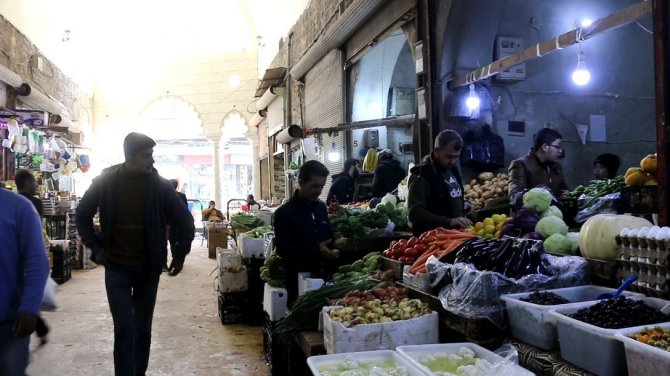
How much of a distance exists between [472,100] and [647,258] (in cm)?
455

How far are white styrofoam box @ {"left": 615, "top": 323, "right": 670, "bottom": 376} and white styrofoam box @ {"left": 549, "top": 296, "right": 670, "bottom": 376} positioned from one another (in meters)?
0.06

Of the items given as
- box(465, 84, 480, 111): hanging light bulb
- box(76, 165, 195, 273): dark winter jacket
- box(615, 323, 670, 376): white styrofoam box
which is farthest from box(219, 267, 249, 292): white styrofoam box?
box(615, 323, 670, 376): white styrofoam box

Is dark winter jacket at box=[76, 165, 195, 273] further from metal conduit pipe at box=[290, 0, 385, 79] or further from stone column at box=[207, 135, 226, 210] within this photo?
stone column at box=[207, 135, 226, 210]

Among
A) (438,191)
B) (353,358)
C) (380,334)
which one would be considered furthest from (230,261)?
(353,358)

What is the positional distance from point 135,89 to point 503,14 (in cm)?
1602

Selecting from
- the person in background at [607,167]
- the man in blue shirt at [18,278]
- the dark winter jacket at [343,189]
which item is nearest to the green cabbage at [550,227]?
the man in blue shirt at [18,278]

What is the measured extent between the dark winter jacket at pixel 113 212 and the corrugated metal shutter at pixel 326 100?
6349 millimetres

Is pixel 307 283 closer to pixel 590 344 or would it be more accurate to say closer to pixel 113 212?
pixel 113 212

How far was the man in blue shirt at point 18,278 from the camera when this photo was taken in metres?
2.38

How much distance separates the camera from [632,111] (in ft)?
26.1

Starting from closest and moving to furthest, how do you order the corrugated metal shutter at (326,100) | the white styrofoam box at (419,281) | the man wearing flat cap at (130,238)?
the white styrofoam box at (419,281)
the man wearing flat cap at (130,238)
the corrugated metal shutter at (326,100)

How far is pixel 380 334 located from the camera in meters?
2.59

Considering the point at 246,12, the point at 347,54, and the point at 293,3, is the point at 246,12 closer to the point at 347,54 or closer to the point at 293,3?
the point at 293,3

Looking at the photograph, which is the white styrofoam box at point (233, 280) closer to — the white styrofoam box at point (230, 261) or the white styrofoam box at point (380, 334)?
the white styrofoam box at point (230, 261)
